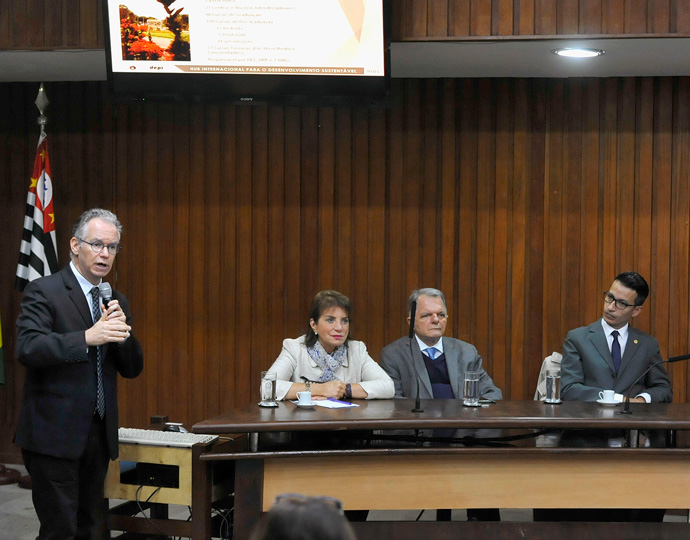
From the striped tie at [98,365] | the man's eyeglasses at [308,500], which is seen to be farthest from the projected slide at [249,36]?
the man's eyeglasses at [308,500]

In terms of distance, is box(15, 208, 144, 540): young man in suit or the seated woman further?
the seated woman

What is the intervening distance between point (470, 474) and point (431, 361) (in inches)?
41.6

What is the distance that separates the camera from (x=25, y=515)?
488cm

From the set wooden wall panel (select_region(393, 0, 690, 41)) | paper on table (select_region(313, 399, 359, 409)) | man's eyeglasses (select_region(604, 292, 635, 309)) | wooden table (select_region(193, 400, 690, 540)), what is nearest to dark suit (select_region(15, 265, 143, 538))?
wooden table (select_region(193, 400, 690, 540))

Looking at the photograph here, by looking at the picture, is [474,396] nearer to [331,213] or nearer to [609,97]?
[331,213]

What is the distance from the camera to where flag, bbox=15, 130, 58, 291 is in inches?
211

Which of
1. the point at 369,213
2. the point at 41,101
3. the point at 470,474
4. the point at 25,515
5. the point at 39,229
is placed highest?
the point at 41,101

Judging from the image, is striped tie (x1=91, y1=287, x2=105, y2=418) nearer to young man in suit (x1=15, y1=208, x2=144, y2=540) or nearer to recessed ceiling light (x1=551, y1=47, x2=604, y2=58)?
young man in suit (x1=15, y1=208, x2=144, y2=540)

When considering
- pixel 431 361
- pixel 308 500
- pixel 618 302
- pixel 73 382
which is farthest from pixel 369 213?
pixel 308 500

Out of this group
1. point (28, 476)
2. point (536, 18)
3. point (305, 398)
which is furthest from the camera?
point (28, 476)

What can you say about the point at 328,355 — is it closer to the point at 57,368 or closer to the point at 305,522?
the point at 57,368

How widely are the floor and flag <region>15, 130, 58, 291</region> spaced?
51.7 inches

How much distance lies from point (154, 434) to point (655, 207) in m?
3.42

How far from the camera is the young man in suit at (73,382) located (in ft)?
A: 10.9
